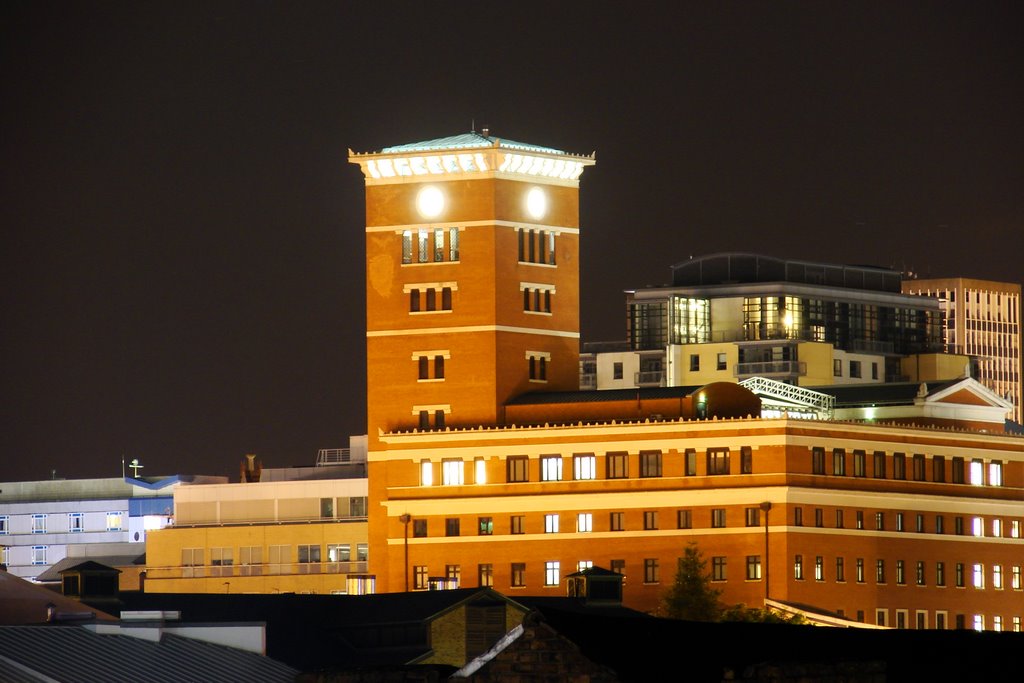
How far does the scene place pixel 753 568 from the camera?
5541 inches

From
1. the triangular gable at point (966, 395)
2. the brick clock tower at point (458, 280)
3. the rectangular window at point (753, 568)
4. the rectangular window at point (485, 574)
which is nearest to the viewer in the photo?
the rectangular window at point (753, 568)

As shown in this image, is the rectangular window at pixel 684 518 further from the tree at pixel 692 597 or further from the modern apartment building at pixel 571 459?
the tree at pixel 692 597

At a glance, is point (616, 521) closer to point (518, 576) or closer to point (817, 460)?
point (518, 576)

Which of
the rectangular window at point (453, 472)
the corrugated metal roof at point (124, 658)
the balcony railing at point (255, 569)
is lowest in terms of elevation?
the balcony railing at point (255, 569)

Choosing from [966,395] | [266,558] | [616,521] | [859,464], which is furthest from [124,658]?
[266,558]

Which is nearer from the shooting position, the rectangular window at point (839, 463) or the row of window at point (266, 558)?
the rectangular window at point (839, 463)

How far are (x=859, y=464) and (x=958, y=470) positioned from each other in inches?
324

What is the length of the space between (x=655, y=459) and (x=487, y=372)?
43.1ft

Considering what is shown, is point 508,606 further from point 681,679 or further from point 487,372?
point 681,679

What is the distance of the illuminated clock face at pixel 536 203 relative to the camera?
156 metres

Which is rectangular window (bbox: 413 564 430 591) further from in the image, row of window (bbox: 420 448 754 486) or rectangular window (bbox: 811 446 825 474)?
rectangular window (bbox: 811 446 825 474)

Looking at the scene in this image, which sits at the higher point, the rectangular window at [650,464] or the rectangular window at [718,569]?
the rectangular window at [650,464]

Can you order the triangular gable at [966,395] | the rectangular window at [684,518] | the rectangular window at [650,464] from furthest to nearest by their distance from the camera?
the triangular gable at [966,395], the rectangular window at [650,464], the rectangular window at [684,518]

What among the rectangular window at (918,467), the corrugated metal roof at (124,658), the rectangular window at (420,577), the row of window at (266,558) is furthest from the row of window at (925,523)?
the corrugated metal roof at (124,658)
